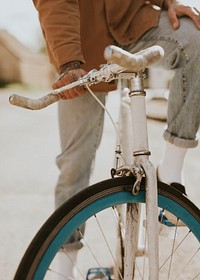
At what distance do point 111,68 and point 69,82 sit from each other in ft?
1.00

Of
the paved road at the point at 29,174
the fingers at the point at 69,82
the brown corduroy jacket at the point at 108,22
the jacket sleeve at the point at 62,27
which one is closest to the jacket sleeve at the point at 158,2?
the brown corduroy jacket at the point at 108,22

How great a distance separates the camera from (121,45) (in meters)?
2.39

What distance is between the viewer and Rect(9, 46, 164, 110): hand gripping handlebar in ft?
4.63

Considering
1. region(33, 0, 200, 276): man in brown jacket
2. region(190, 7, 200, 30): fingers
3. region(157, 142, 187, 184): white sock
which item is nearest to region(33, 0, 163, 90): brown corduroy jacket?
region(33, 0, 200, 276): man in brown jacket

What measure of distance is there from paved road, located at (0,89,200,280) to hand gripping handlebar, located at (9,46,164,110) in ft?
5.38

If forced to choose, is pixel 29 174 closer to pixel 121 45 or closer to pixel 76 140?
pixel 76 140

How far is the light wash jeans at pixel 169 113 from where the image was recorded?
2266 mm

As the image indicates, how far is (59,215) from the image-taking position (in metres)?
1.63

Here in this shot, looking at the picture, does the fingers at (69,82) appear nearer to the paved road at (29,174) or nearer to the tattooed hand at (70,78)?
the tattooed hand at (70,78)

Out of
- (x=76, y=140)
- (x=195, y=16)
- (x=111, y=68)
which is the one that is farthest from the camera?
(x=76, y=140)

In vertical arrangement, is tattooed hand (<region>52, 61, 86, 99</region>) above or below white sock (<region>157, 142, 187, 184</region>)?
above

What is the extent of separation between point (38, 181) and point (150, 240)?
12.2ft

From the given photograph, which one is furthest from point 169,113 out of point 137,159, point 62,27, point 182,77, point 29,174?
point 29,174

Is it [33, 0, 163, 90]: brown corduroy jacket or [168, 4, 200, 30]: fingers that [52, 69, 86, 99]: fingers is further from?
[168, 4, 200, 30]: fingers
